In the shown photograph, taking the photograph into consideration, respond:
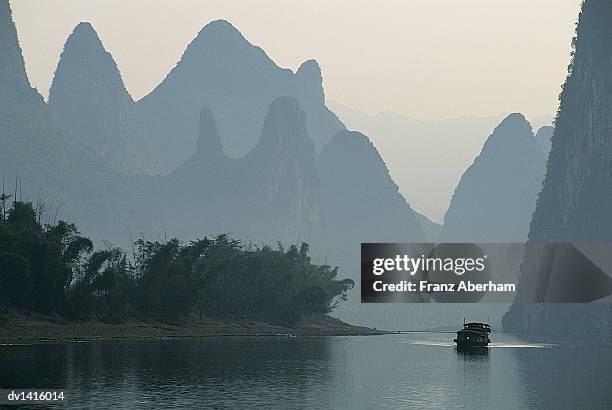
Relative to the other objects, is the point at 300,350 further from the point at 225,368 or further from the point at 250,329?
the point at 250,329

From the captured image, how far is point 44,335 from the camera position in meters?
114

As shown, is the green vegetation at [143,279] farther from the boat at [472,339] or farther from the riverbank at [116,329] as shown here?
the boat at [472,339]

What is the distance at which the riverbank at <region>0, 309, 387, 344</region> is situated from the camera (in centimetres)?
11231

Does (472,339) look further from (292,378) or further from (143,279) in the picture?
(292,378)

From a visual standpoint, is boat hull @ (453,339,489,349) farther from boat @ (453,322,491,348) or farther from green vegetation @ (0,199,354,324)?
green vegetation @ (0,199,354,324)

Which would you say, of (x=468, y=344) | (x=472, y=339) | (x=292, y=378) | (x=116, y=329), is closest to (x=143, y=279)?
(x=116, y=329)

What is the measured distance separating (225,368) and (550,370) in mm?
30591

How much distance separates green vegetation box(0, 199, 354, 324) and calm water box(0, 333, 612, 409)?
22094 mm

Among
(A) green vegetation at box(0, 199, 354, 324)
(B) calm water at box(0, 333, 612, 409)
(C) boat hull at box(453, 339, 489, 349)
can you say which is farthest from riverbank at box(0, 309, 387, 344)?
(C) boat hull at box(453, 339, 489, 349)

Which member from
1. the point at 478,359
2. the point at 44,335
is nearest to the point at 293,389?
the point at 478,359

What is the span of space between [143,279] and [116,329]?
18555mm

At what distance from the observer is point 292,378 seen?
72000mm

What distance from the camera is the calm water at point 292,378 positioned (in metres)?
56.5

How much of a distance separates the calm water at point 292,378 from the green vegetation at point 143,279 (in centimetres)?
2209
